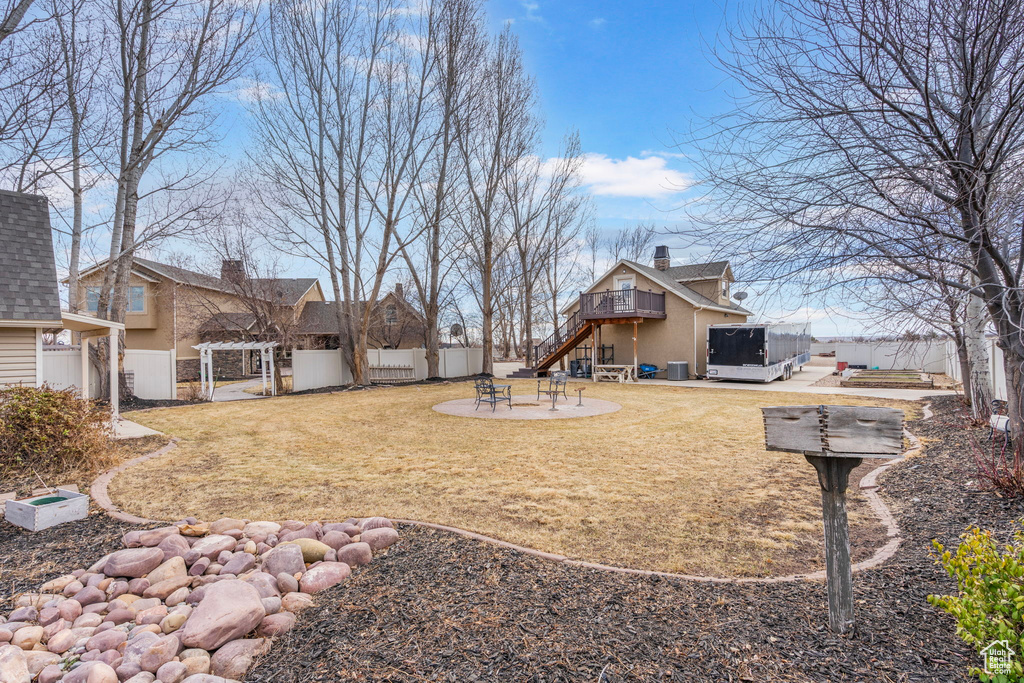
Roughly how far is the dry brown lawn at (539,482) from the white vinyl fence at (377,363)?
7.07 metres

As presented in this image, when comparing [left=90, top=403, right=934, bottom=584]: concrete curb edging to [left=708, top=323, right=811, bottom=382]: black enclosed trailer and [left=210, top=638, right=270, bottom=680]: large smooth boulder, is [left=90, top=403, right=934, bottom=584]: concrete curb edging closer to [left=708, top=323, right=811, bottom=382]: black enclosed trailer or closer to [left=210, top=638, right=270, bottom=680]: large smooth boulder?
[left=210, top=638, right=270, bottom=680]: large smooth boulder

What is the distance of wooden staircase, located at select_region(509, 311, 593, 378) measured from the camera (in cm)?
2252

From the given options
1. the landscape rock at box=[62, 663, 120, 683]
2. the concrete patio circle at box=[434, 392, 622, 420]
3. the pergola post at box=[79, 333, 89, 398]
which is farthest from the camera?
the concrete patio circle at box=[434, 392, 622, 420]

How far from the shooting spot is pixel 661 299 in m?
22.2

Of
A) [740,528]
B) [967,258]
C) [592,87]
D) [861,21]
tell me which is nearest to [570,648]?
[740,528]

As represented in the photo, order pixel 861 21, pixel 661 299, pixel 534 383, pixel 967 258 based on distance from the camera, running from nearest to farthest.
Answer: pixel 861 21 → pixel 967 258 → pixel 534 383 → pixel 661 299

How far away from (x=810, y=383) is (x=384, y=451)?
1794 cm

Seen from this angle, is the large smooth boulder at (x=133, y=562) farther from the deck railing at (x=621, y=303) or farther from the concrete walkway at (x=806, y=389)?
the deck railing at (x=621, y=303)

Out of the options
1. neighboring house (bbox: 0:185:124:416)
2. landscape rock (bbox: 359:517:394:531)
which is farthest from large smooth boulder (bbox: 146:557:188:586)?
neighboring house (bbox: 0:185:124:416)

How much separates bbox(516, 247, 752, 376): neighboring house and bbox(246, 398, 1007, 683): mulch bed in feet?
57.1

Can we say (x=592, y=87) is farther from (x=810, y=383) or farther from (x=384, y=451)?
(x=810, y=383)

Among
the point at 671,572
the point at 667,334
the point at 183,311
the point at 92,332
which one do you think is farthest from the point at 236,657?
the point at 183,311

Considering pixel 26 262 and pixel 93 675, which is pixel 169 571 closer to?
pixel 93 675

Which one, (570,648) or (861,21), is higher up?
(861,21)
